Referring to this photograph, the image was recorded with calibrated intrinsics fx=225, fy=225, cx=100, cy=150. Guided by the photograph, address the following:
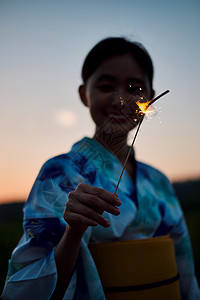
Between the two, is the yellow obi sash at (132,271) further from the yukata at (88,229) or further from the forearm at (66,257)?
the forearm at (66,257)

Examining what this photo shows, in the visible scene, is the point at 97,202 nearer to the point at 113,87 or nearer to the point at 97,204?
the point at 97,204

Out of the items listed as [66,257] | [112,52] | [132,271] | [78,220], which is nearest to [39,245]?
[66,257]

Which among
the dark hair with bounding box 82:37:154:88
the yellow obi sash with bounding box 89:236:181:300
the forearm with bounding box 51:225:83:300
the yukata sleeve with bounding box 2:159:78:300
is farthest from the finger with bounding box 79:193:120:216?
the dark hair with bounding box 82:37:154:88

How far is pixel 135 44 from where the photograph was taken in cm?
135

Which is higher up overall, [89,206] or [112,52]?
[112,52]

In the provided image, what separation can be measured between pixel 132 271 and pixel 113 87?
858mm

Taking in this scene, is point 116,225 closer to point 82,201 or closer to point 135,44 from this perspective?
point 82,201

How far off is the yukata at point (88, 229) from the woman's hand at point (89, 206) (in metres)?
0.21

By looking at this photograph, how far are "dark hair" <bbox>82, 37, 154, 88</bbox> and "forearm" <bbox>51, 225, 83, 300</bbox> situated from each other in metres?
0.87

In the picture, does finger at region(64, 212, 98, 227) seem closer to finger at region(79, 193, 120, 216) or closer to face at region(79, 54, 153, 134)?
finger at region(79, 193, 120, 216)

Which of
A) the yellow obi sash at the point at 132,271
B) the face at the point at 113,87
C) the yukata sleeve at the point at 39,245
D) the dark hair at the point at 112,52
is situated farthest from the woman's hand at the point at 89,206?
the dark hair at the point at 112,52

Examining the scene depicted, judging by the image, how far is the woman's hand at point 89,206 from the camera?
2.18 ft

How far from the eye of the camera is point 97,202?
26.3 inches

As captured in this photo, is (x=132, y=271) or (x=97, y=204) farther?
(x=132, y=271)
